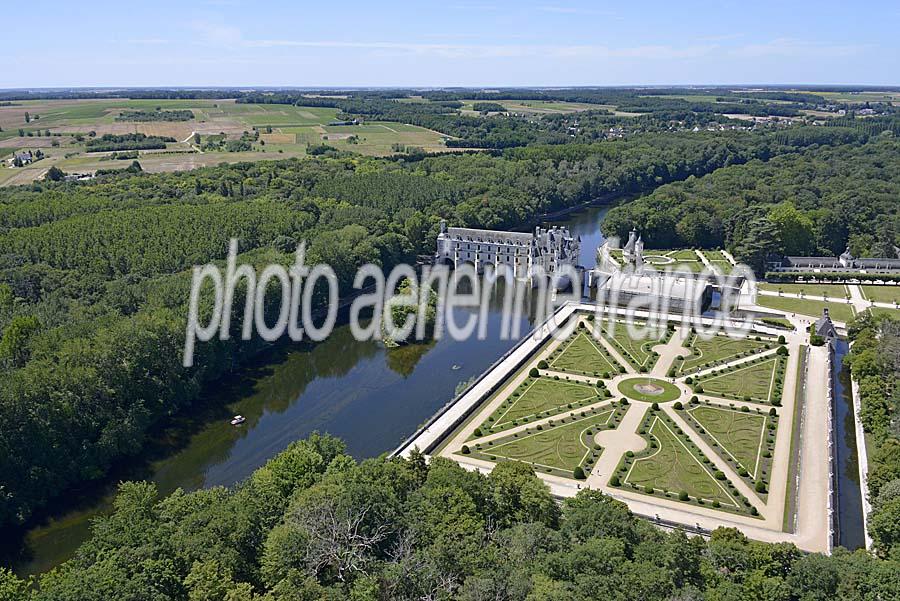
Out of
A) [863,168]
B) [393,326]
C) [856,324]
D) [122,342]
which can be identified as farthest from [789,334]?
[863,168]

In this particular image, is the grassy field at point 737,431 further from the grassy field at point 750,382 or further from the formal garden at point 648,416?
the grassy field at point 750,382

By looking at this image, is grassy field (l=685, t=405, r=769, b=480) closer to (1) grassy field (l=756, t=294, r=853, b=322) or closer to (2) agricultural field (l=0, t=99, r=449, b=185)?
(1) grassy field (l=756, t=294, r=853, b=322)

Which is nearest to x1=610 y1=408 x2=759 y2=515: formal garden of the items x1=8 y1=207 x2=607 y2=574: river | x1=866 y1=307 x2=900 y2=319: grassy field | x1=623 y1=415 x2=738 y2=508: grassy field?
x1=623 y1=415 x2=738 y2=508: grassy field

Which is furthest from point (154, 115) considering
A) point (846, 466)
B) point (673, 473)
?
point (846, 466)

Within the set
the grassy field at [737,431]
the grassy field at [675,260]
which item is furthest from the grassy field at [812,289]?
the grassy field at [737,431]

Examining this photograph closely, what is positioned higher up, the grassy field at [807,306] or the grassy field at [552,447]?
the grassy field at [807,306]

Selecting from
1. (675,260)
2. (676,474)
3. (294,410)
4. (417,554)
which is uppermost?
(417,554)

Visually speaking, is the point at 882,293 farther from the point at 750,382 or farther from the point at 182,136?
the point at 182,136
